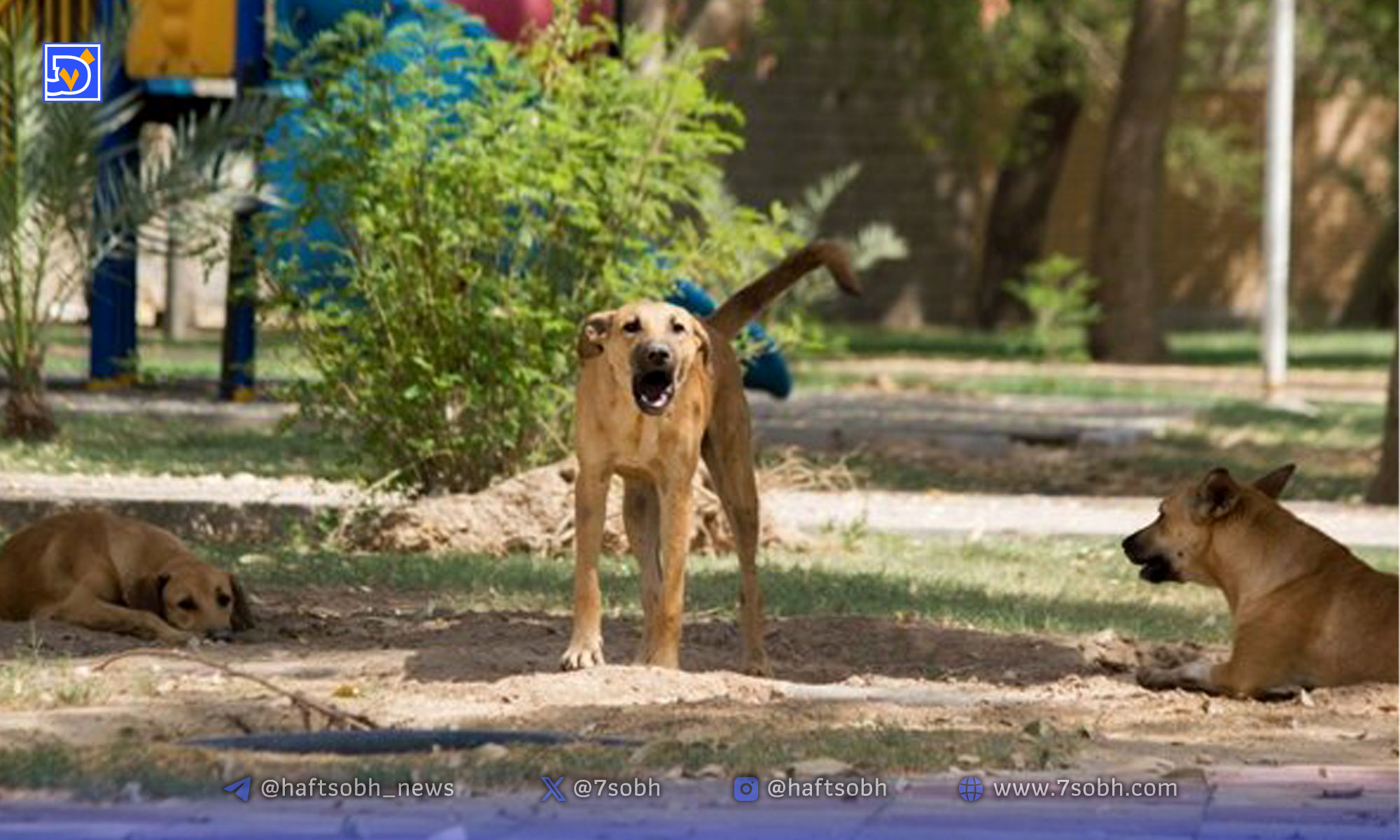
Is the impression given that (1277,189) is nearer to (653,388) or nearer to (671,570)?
(671,570)

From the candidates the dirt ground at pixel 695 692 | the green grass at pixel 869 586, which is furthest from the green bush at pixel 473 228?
the dirt ground at pixel 695 692

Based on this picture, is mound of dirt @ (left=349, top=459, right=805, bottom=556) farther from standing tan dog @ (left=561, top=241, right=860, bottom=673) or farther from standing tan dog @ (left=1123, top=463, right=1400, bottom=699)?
standing tan dog @ (left=1123, top=463, right=1400, bottom=699)

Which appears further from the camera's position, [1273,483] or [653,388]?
[1273,483]

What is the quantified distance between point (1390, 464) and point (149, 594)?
8.28 meters

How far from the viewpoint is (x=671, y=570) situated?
30.4 ft

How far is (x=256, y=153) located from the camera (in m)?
15.0

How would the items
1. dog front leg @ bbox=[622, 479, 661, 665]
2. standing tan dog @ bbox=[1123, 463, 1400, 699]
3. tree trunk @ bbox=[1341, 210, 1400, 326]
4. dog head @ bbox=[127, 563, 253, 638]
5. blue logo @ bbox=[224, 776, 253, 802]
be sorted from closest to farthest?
blue logo @ bbox=[224, 776, 253, 802]
standing tan dog @ bbox=[1123, 463, 1400, 699]
dog front leg @ bbox=[622, 479, 661, 665]
dog head @ bbox=[127, 563, 253, 638]
tree trunk @ bbox=[1341, 210, 1400, 326]

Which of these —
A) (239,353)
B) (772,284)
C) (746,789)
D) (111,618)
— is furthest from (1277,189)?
(746,789)

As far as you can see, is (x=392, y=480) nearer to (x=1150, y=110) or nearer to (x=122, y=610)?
(x=122, y=610)

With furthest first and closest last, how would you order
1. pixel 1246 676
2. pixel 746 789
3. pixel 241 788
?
pixel 1246 676, pixel 746 789, pixel 241 788

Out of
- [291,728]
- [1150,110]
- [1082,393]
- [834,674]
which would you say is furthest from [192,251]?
[1150,110]

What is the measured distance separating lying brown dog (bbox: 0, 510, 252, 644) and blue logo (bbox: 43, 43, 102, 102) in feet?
20.1

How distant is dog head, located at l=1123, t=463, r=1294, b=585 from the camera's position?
9930 millimetres

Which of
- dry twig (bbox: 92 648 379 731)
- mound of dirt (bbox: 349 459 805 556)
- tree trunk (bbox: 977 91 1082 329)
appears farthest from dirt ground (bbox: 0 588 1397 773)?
tree trunk (bbox: 977 91 1082 329)
